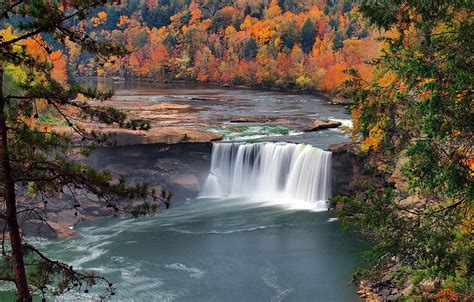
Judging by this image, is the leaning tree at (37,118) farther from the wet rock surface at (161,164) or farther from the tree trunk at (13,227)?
the wet rock surface at (161,164)

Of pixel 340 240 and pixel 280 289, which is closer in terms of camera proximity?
pixel 280 289

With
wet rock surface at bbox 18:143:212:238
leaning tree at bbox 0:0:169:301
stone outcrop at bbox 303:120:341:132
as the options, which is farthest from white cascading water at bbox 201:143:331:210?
leaning tree at bbox 0:0:169:301

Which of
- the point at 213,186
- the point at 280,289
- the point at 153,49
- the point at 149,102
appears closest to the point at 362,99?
the point at 280,289

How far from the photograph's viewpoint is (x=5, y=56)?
7137 millimetres

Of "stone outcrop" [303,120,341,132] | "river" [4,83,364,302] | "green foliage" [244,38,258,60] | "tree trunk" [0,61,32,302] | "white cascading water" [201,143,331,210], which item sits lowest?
"river" [4,83,364,302]

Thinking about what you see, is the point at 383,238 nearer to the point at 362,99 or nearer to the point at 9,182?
the point at 362,99

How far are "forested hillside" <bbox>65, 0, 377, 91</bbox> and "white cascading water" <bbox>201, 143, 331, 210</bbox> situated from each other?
35.0m

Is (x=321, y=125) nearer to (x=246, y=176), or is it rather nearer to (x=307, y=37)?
(x=246, y=176)

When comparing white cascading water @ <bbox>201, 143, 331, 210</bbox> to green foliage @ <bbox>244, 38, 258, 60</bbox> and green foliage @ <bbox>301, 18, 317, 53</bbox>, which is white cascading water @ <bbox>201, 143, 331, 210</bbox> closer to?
green foliage @ <bbox>244, 38, 258, 60</bbox>

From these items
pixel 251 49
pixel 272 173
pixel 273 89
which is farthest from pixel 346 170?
pixel 251 49

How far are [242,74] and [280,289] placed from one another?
66.5m

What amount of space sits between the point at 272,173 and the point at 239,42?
66.8 metres

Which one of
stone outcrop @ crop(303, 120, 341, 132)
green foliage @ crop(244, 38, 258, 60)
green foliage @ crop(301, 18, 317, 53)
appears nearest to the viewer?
stone outcrop @ crop(303, 120, 341, 132)

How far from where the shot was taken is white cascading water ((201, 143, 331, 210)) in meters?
30.1
